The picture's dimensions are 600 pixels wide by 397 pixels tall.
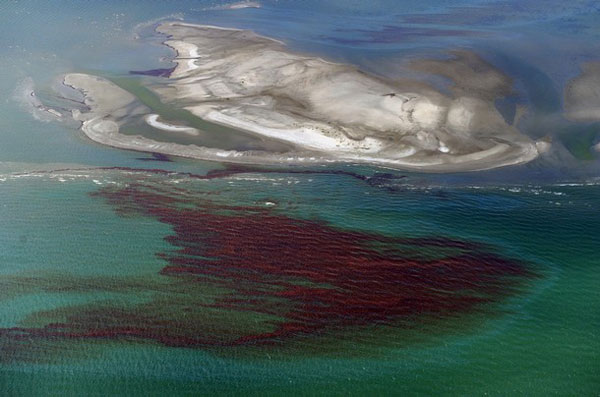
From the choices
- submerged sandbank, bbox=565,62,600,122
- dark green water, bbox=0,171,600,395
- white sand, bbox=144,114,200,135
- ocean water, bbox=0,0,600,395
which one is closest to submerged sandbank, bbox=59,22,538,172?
white sand, bbox=144,114,200,135

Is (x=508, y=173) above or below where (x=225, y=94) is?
below

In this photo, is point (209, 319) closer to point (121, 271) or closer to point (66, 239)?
point (121, 271)

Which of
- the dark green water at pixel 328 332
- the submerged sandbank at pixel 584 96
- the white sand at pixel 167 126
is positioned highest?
the submerged sandbank at pixel 584 96

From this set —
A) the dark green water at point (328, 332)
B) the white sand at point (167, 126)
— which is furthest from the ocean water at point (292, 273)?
the white sand at point (167, 126)

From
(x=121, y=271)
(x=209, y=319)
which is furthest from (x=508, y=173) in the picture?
(x=121, y=271)

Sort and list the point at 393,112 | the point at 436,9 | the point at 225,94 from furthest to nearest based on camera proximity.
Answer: the point at 436,9 → the point at 225,94 → the point at 393,112

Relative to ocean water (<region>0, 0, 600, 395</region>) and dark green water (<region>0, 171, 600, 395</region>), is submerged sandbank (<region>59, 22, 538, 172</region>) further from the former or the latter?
dark green water (<region>0, 171, 600, 395</region>)

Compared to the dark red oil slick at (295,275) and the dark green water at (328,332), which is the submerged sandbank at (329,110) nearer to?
the dark green water at (328,332)
